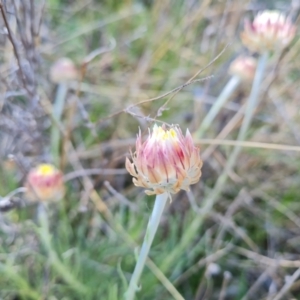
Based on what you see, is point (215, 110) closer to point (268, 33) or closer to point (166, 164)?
point (268, 33)

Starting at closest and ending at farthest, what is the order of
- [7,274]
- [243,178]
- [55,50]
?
[7,274] → [243,178] → [55,50]

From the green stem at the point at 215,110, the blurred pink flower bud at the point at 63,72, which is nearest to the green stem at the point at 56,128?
the blurred pink flower bud at the point at 63,72

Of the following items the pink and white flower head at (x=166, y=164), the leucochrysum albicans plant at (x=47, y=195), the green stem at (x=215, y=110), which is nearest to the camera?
the pink and white flower head at (x=166, y=164)

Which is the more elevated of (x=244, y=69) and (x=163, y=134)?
(x=163, y=134)

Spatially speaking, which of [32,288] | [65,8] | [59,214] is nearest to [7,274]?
[32,288]

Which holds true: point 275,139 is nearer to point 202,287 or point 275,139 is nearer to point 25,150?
point 202,287

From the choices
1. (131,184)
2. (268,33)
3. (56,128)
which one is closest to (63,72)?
(56,128)

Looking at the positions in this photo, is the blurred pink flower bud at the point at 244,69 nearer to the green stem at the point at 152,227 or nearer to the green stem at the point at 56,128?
the green stem at the point at 56,128
